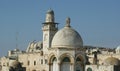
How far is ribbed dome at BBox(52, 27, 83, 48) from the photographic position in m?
31.6

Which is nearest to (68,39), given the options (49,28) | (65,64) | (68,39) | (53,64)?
(68,39)

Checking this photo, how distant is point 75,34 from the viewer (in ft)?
105

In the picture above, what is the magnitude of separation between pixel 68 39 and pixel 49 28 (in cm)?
1882

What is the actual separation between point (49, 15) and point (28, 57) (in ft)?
34.5

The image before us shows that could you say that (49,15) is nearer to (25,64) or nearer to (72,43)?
(25,64)

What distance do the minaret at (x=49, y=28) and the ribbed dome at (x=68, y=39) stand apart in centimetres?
1799

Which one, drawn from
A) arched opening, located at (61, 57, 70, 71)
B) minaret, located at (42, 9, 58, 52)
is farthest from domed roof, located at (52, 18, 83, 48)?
minaret, located at (42, 9, 58, 52)

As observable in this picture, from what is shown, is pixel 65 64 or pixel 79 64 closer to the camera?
pixel 65 64

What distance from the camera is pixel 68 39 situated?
1246 inches

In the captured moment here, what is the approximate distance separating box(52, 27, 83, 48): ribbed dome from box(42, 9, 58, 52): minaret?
59.0 ft

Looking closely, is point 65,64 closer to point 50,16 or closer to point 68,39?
point 68,39

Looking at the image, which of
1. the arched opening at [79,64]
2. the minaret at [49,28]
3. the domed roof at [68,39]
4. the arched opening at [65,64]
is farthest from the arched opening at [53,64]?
the minaret at [49,28]

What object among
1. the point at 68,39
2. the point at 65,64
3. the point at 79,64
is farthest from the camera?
the point at 79,64

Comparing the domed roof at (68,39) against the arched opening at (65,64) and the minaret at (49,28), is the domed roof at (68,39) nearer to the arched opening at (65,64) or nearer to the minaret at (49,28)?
the arched opening at (65,64)
